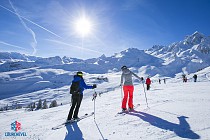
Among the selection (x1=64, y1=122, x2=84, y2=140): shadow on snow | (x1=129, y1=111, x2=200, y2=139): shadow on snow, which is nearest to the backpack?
(x1=64, y1=122, x2=84, y2=140): shadow on snow

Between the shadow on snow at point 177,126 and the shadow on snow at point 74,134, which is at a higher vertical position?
the shadow on snow at point 177,126

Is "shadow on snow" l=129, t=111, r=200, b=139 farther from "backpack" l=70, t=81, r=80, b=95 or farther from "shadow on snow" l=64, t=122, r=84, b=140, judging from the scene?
"backpack" l=70, t=81, r=80, b=95

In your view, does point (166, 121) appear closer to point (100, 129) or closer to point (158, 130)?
point (158, 130)

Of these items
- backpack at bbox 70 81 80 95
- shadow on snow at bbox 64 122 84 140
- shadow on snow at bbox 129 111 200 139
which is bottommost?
shadow on snow at bbox 64 122 84 140

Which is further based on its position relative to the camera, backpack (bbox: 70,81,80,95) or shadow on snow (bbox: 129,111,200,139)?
backpack (bbox: 70,81,80,95)

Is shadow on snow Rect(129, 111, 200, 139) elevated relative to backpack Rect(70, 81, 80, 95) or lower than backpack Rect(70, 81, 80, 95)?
lower

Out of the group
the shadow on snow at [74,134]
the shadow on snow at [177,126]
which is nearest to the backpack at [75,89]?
the shadow on snow at [74,134]

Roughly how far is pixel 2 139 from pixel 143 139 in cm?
521

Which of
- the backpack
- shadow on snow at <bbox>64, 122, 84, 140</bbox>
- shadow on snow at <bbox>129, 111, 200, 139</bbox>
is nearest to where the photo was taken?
shadow on snow at <bbox>129, 111, 200, 139</bbox>

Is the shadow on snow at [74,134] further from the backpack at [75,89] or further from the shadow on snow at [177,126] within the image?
the shadow on snow at [177,126]

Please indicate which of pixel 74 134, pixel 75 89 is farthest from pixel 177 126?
pixel 75 89

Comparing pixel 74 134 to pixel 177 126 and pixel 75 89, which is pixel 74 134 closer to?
pixel 75 89

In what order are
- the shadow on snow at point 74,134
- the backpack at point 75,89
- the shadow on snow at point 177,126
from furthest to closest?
the backpack at point 75,89 → the shadow on snow at point 74,134 → the shadow on snow at point 177,126

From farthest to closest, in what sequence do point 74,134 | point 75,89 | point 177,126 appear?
point 75,89
point 74,134
point 177,126
